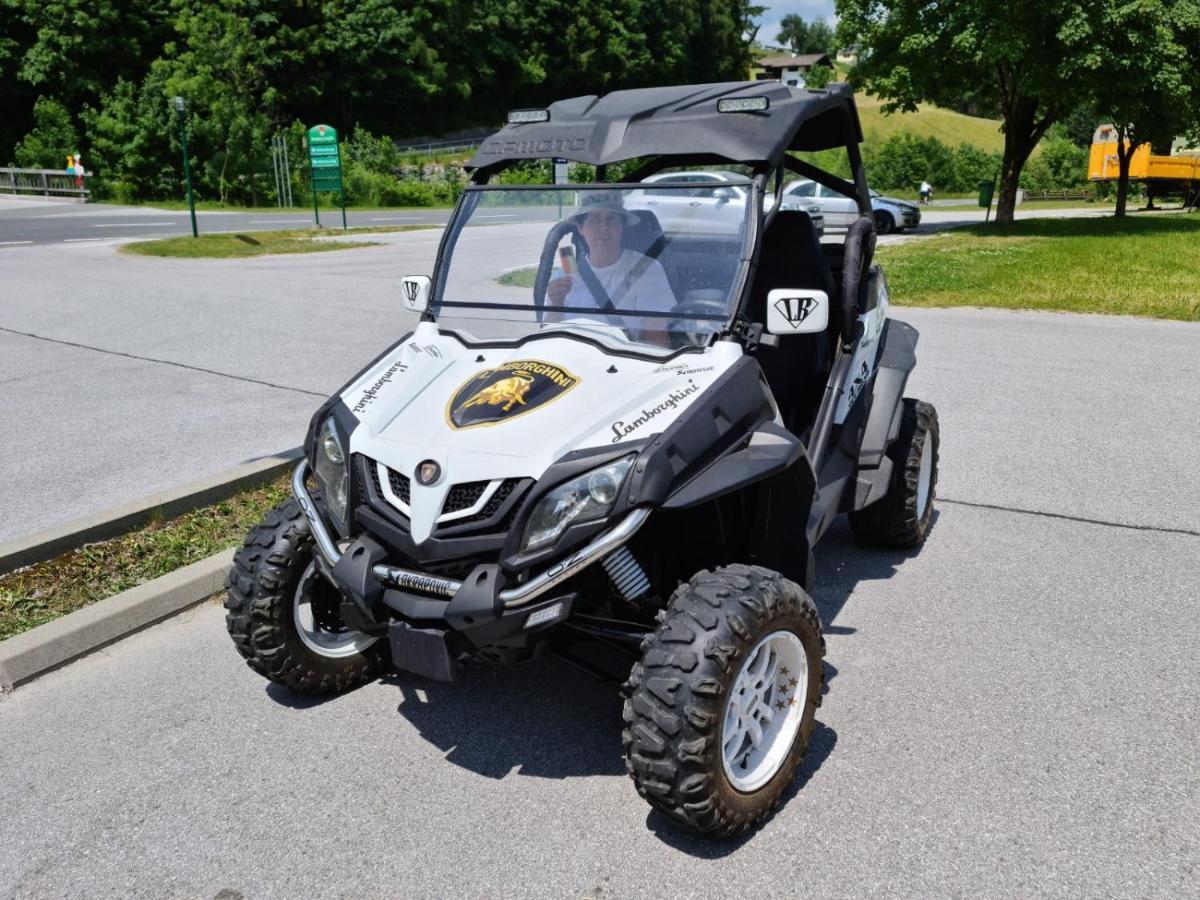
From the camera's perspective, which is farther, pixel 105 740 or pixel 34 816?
pixel 105 740

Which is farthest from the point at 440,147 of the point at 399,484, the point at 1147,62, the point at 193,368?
the point at 399,484

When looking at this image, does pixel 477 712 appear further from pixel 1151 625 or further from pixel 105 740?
pixel 1151 625

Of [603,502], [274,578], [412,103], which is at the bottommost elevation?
[274,578]

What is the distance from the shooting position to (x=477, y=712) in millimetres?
3645

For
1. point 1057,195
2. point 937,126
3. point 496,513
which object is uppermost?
point 937,126

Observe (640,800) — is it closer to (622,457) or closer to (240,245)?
(622,457)

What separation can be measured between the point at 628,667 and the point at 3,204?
38.9 m

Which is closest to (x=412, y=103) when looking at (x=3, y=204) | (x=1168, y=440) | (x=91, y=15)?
(x=91, y=15)

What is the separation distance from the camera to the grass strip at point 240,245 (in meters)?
19.7

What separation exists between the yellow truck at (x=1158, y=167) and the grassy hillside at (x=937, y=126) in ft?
92.2

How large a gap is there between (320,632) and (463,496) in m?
1.14

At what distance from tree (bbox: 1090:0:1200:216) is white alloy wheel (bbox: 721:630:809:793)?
21.7 m

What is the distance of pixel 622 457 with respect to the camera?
113 inches

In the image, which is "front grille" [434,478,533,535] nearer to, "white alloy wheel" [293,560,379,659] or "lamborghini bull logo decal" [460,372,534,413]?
"lamborghini bull logo decal" [460,372,534,413]
